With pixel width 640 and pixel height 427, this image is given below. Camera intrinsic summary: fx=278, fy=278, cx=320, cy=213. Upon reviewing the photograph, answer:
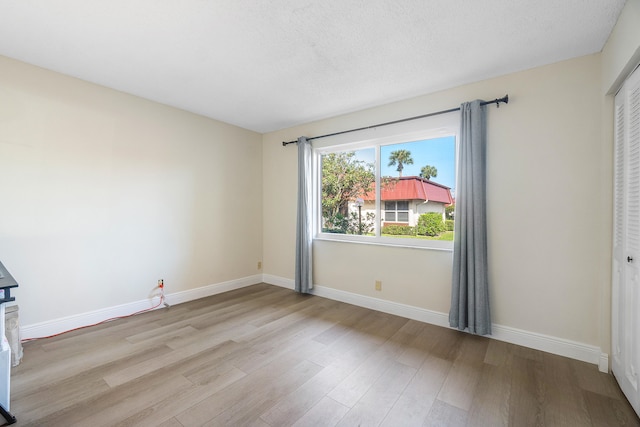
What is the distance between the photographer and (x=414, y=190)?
10.5 feet

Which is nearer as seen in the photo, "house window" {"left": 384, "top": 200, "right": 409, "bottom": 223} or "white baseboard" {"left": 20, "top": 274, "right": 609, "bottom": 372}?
"white baseboard" {"left": 20, "top": 274, "right": 609, "bottom": 372}

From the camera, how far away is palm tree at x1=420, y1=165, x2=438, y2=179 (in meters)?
3.08

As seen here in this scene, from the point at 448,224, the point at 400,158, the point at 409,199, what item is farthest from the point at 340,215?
the point at 448,224

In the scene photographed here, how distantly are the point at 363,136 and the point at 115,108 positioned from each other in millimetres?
2803

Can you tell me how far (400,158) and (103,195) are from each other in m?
3.30

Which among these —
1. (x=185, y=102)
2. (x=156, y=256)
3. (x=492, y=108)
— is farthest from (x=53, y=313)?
(x=492, y=108)

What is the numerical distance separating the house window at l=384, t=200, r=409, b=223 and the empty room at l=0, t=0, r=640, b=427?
30mm

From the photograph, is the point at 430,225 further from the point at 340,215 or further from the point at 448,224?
the point at 340,215

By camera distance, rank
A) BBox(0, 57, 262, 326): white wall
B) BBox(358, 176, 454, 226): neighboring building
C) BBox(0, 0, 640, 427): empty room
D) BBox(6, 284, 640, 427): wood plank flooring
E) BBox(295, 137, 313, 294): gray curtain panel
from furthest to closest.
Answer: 1. BBox(295, 137, 313, 294): gray curtain panel
2. BBox(358, 176, 454, 226): neighboring building
3. BBox(0, 57, 262, 326): white wall
4. BBox(0, 0, 640, 427): empty room
5. BBox(6, 284, 640, 427): wood plank flooring

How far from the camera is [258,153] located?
458 cm

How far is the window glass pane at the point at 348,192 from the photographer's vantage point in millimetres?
3596

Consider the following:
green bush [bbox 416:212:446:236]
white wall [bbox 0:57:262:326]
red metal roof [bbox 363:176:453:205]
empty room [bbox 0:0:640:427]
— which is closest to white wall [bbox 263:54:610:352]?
empty room [bbox 0:0:640:427]

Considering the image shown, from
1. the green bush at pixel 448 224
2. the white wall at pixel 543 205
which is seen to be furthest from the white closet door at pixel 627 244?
the green bush at pixel 448 224

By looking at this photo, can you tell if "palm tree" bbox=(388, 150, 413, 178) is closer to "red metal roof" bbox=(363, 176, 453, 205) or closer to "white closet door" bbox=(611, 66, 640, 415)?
"red metal roof" bbox=(363, 176, 453, 205)
